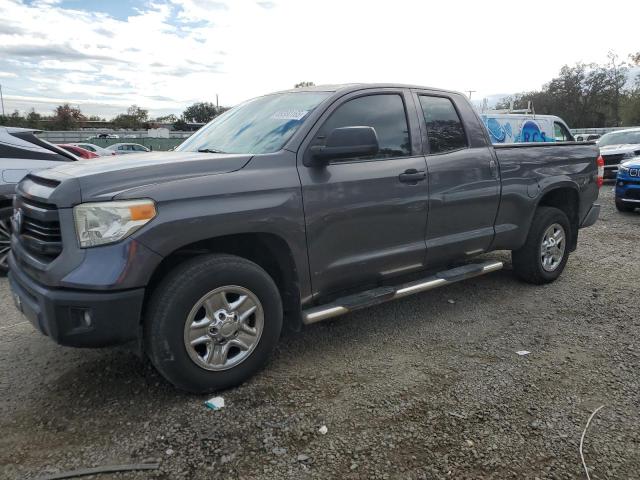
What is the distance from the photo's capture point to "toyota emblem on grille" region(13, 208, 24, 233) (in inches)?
123

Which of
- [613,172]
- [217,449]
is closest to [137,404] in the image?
[217,449]

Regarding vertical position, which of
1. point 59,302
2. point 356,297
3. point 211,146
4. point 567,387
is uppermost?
Result: point 211,146

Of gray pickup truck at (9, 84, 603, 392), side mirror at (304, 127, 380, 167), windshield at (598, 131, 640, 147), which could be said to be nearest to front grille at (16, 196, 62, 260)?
gray pickup truck at (9, 84, 603, 392)

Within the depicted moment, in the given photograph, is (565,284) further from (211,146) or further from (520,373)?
(211,146)

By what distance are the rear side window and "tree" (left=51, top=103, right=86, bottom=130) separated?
8389 centimetres

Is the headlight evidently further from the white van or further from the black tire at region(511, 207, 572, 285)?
the white van

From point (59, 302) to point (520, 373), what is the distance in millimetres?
2849

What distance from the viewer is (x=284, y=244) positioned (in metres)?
3.26

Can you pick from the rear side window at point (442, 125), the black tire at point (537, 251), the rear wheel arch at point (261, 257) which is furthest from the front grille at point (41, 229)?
the black tire at point (537, 251)

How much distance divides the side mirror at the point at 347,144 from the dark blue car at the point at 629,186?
8.39m

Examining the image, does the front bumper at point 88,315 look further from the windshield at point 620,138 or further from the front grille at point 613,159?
the windshield at point 620,138

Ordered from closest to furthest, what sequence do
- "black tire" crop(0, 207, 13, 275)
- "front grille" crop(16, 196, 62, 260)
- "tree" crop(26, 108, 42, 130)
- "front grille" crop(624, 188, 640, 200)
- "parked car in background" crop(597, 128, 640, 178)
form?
"front grille" crop(16, 196, 62, 260) → "black tire" crop(0, 207, 13, 275) → "front grille" crop(624, 188, 640, 200) → "parked car in background" crop(597, 128, 640, 178) → "tree" crop(26, 108, 42, 130)

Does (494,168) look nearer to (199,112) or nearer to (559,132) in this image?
(559,132)

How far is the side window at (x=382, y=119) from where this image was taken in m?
3.65
